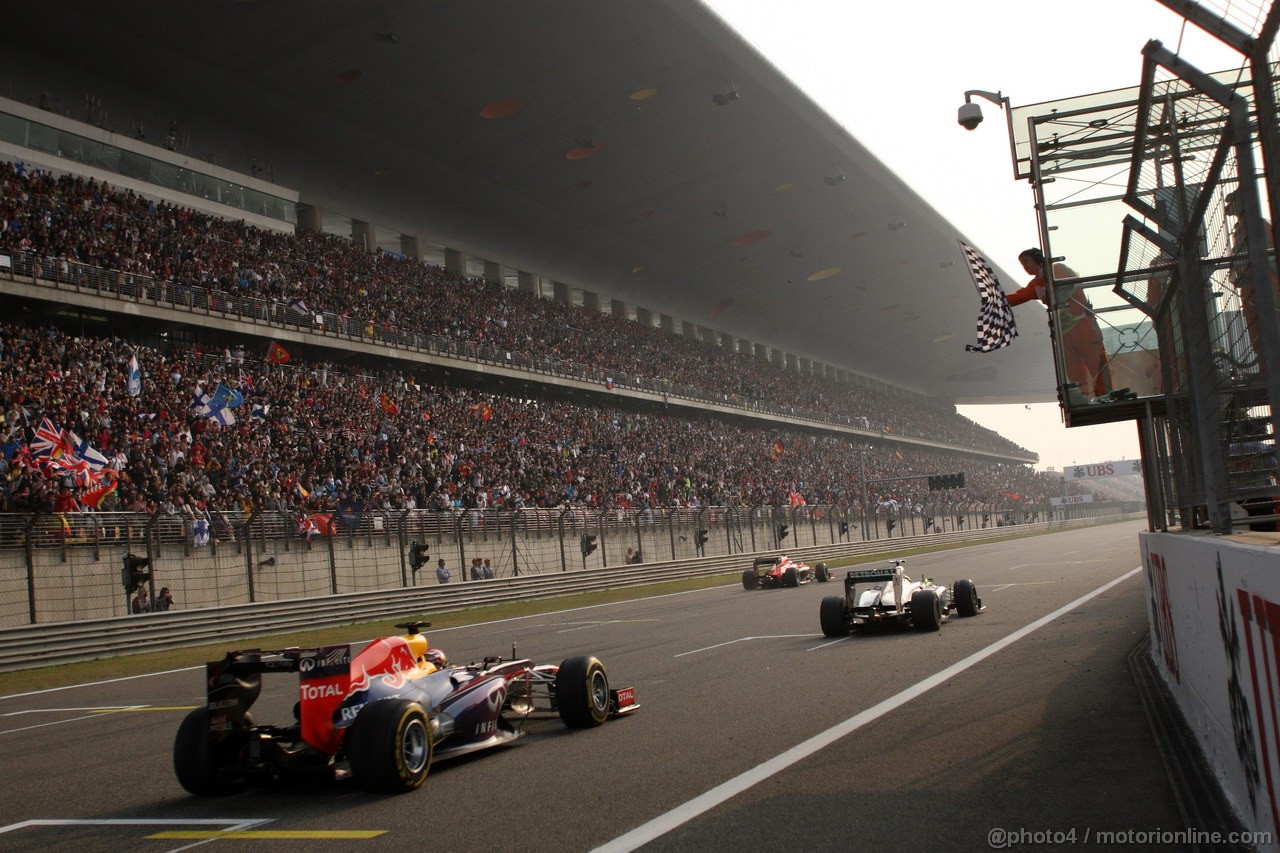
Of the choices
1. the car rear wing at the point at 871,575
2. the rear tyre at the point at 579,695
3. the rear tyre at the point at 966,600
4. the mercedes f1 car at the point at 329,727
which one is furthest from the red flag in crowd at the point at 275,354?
the mercedes f1 car at the point at 329,727

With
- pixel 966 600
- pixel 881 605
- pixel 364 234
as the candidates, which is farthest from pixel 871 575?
pixel 364 234

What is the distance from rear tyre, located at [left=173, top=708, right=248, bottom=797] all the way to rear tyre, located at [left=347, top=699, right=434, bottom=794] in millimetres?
835

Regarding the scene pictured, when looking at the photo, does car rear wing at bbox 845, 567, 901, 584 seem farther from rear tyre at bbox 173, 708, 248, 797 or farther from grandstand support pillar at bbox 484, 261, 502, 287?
grandstand support pillar at bbox 484, 261, 502, 287

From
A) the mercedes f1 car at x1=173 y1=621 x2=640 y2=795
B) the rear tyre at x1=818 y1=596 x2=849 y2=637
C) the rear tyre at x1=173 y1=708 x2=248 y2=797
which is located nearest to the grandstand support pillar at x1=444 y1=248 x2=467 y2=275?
the rear tyre at x1=818 y1=596 x2=849 y2=637

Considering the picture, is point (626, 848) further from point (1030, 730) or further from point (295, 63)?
point (295, 63)

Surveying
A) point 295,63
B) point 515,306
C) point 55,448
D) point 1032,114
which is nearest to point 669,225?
point 515,306

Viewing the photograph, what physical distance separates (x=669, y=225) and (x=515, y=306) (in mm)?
9264

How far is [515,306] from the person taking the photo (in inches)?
1933

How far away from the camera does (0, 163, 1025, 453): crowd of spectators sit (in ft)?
93.9

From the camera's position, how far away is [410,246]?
46781 mm

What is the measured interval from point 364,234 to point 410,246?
2702mm

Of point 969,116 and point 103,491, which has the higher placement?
point 969,116

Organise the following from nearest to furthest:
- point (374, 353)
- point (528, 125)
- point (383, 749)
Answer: point (383, 749), point (374, 353), point (528, 125)

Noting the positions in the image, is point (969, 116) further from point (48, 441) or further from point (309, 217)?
point (309, 217)
